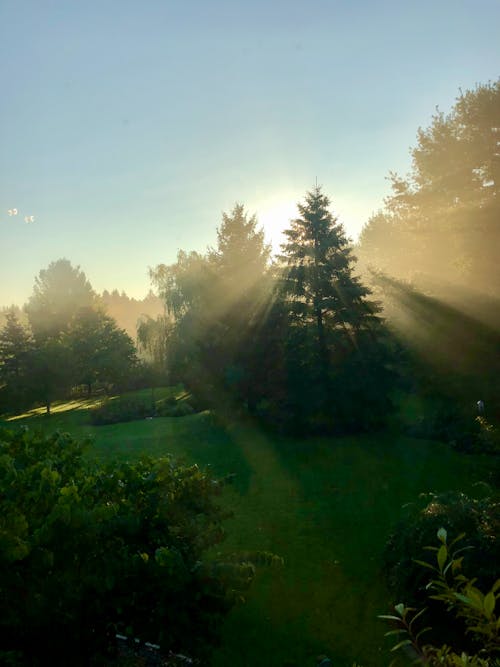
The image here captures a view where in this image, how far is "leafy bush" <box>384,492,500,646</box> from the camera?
265 inches

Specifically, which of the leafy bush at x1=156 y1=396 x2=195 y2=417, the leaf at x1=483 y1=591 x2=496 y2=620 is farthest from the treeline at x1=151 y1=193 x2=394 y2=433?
the leaf at x1=483 y1=591 x2=496 y2=620

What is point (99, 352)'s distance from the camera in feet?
116

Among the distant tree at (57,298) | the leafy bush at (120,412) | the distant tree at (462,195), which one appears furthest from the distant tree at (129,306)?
the distant tree at (462,195)

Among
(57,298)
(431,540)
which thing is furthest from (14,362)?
(431,540)

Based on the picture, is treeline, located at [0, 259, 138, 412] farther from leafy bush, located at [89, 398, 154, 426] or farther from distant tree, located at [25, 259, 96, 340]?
distant tree, located at [25, 259, 96, 340]

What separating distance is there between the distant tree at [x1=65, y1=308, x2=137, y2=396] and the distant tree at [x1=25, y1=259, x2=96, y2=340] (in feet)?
39.2

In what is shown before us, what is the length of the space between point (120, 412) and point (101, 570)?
25.4 meters

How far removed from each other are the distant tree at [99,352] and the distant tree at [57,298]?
1195cm

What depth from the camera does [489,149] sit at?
22.8 metres

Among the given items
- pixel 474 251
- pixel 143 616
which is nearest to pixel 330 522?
pixel 143 616

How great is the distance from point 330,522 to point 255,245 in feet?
70.6

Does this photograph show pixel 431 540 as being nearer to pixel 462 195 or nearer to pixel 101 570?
pixel 101 570

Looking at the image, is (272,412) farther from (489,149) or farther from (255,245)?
(489,149)

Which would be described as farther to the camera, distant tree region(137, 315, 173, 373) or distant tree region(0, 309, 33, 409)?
distant tree region(137, 315, 173, 373)
